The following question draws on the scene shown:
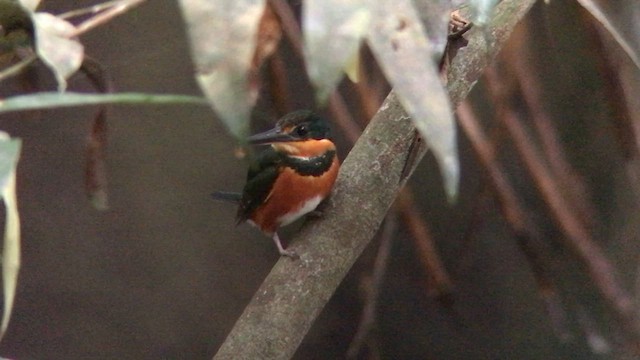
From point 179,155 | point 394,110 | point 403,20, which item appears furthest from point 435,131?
point 179,155

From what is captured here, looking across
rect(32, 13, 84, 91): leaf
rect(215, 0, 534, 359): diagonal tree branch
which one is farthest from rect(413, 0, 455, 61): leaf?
rect(215, 0, 534, 359): diagonal tree branch

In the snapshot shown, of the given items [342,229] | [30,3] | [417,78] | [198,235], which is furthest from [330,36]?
[198,235]

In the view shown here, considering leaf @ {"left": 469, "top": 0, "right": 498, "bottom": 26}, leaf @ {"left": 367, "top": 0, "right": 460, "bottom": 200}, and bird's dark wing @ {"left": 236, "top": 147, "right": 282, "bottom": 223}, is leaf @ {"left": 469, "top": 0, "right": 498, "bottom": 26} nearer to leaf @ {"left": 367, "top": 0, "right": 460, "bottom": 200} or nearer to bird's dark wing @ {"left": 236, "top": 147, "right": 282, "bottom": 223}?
leaf @ {"left": 367, "top": 0, "right": 460, "bottom": 200}

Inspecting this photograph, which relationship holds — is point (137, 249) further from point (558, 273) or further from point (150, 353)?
point (558, 273)

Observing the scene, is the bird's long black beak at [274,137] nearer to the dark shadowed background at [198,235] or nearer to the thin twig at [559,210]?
the thin twig at [559,210]

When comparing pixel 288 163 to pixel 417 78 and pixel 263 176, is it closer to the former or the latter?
pixel 263 176

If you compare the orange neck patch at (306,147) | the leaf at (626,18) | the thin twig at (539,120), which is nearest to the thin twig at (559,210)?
the thin twig at (539,120)
